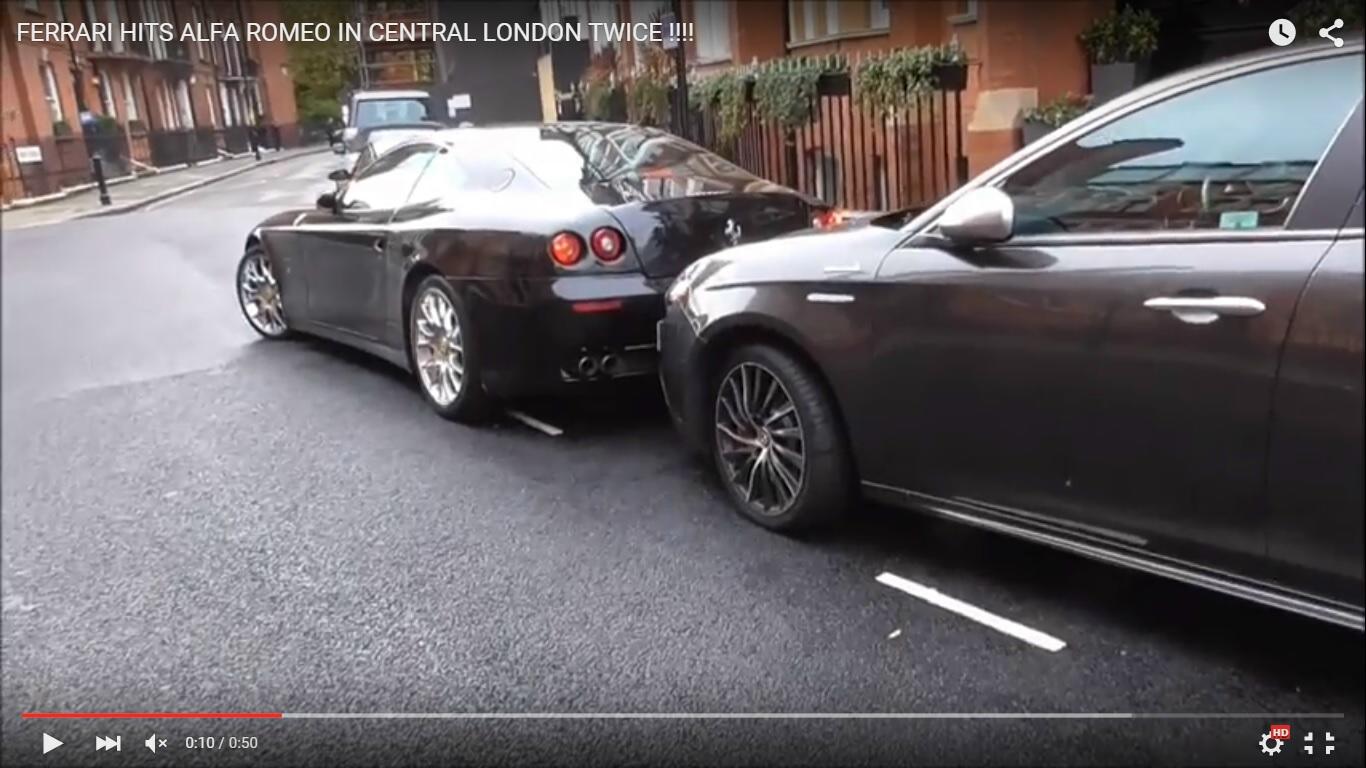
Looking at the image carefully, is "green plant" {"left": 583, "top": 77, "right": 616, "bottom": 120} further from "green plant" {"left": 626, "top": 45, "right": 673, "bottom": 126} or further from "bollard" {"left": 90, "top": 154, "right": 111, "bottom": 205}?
"bollard" {"left": 90, "top": 154, "right": 111, "bottom": 205}

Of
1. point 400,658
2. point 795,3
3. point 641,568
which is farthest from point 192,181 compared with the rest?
point 795,3

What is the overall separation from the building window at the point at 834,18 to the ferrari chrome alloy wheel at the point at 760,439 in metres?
1.64

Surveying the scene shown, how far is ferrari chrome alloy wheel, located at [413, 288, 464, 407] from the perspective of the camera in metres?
4.24

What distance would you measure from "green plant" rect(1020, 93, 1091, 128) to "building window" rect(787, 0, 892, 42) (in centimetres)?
78

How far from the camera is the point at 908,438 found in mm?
2760

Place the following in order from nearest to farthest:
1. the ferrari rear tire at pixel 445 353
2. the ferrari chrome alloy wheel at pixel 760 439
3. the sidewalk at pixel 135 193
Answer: the sidewalk at pixel 135 193
the ferrari chrome alloy wheel at pixel 760 439
the ferrari rear tire at pixel 445 353

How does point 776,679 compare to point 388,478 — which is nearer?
point 776,679

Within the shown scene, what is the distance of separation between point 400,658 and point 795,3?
282cm

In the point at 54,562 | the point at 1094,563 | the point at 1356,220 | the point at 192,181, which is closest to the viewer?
the point at 1356,220

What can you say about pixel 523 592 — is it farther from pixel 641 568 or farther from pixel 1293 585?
pixel 1293 585

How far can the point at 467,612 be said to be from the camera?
2.68 meters

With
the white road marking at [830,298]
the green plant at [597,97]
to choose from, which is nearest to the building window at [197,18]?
the green plant at [597,97]

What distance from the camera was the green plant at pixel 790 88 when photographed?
15.3ft

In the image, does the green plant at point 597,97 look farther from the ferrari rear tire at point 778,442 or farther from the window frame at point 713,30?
the ferrari rear tire at point 778,442
